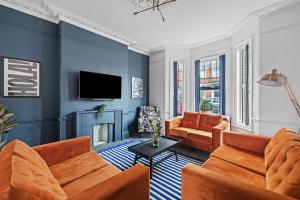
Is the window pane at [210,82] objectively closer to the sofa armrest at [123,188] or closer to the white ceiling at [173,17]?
the white ceiling at [173,17]

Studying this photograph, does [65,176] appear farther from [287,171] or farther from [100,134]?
[100,134]

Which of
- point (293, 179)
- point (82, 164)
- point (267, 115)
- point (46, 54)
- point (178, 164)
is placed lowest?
point (178, 164)

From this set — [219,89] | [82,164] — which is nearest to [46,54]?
[82,164]

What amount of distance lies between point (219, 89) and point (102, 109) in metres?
3.33

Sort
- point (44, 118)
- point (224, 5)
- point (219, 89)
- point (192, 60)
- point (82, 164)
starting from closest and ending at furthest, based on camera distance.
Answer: point (82, 164), point (224, 5), point (44, 118), point (219, 89), point (192, 60)

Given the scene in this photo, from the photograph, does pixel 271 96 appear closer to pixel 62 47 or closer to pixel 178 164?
pixel 178 164

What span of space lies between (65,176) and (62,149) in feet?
1.51

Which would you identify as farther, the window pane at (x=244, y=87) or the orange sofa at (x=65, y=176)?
the window pane at (x=244, y=87)

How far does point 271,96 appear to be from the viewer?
2859 mm

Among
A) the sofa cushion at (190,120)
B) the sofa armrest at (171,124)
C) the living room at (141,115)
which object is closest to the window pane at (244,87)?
the living room at (141,115)

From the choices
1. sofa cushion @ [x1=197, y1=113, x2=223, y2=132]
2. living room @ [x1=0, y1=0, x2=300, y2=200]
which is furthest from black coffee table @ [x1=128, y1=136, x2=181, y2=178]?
sofa cushion @ [x1=197, y1=113, x2=223, y2=132]

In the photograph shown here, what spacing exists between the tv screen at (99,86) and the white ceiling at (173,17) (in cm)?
122

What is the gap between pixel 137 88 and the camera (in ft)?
17.3

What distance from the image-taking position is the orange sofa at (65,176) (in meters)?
0.83
